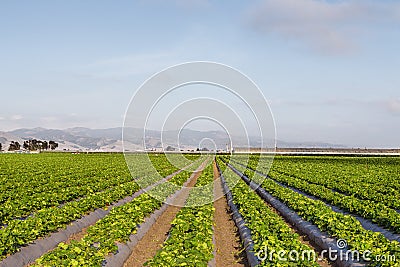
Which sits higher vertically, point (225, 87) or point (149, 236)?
point (225, 87)

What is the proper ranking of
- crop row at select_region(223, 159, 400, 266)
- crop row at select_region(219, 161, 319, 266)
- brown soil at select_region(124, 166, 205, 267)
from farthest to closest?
brown soil at select_region(124, 166, 205, 267) → crop row at select_region(223, 159, 400, 266) → crop row at select_region(219, 161, 319, 266)

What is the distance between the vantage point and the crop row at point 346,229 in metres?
8.91

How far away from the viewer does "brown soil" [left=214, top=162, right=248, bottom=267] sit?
10930 millimetres

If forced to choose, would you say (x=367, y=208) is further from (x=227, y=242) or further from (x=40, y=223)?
(x=40, y=223)

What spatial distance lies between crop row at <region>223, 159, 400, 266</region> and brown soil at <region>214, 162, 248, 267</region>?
2467 millimetres

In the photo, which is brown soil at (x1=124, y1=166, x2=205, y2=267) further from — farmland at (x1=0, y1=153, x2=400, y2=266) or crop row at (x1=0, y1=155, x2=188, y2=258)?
crop row at (x1=0, y1=155, x2=188, y2=258)

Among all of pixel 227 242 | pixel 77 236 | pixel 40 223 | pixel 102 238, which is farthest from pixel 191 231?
pixel 40 223

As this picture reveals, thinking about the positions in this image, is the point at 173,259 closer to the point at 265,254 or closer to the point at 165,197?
the point at 265,254

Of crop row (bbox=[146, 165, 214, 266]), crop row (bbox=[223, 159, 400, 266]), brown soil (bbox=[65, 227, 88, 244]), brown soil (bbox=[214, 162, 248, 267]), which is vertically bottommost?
brown soil (bbox=[214, 162, 248, 267])

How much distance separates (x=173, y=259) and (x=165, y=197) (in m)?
11.6

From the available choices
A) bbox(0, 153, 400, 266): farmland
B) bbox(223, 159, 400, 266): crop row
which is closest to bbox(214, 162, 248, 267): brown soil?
bbox(0, 153, 400, 266): farmland

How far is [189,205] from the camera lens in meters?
17.0

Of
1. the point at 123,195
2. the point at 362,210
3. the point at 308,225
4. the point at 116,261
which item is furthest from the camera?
the point at 123,195

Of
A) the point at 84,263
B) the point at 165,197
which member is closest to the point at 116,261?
the point at 84,263
